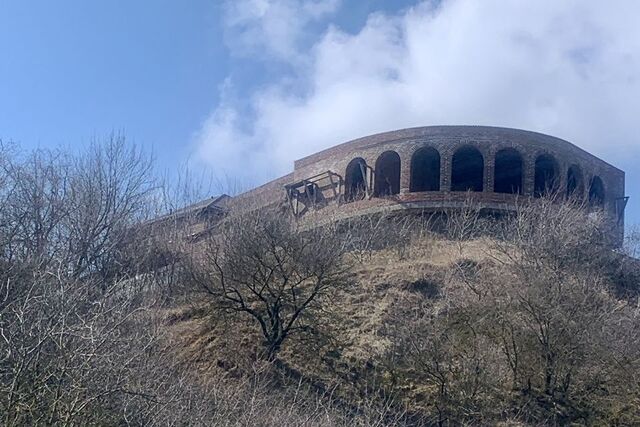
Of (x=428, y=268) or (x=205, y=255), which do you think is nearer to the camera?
(x=205, y=255)

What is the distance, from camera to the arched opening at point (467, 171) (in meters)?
29.5

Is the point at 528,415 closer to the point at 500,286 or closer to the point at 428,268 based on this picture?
the point at 500,286

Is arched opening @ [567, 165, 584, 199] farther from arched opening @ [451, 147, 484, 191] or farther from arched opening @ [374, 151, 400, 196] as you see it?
arched opening @ [374, 151, 400, 196]

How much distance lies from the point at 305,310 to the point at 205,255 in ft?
8.98

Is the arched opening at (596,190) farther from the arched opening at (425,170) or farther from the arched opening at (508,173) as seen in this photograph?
the arched opening at (425,170)

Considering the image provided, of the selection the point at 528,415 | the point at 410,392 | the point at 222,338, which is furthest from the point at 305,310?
the point at 528,415

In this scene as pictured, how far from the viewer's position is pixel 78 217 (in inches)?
786

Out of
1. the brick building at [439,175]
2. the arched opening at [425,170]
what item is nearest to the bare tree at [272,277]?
the brick building at [439,175]

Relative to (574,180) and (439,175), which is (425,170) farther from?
(574,180)

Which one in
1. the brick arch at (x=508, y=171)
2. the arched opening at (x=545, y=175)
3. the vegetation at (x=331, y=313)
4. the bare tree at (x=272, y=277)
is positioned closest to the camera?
the vegetation at (x=331, y=313)

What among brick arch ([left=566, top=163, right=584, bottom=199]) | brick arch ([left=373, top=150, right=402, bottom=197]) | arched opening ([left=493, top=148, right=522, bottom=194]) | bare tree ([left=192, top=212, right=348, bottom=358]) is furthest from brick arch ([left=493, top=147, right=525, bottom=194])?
bare tree ([left=192, top=212, right=348, bottom=358])

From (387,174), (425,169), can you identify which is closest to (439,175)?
(425,169)

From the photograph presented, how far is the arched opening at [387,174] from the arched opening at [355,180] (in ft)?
1.64

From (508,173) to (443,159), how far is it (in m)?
3.86
